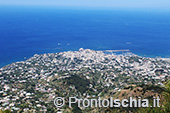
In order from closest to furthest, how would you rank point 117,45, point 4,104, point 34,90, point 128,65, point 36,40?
point 4,104 → point 34,90 → point 128,65 → point 117,45 → point 36,40

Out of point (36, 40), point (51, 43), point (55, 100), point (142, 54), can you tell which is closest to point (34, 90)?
point (55, 100)

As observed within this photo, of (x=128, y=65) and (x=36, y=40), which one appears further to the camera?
(x=36, y=40)

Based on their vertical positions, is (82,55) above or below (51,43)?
below

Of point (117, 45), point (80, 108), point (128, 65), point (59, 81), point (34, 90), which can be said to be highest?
point (117, 45)

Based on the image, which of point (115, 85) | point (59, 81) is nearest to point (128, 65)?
point (115, 85)

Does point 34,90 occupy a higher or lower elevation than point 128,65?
lower

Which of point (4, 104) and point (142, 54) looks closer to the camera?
point (4, 104)

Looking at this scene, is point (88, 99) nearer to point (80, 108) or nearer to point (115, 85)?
point (80, 108)

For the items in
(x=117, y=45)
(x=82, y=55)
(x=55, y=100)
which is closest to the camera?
(x=55, y=100)

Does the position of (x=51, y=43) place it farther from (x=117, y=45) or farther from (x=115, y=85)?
(x=115, y=85)
